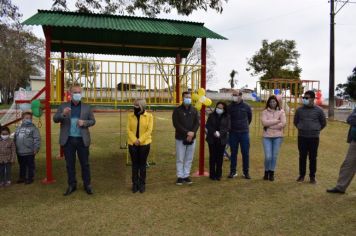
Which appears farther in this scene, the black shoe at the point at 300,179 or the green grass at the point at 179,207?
the black shoe at the point at 300,179

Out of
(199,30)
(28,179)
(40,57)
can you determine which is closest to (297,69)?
(40,57)

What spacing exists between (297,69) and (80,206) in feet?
128

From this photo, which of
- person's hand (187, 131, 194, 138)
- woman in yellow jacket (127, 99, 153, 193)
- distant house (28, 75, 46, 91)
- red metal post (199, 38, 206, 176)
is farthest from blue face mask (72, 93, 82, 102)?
distant house (28, 75, 46, 91)

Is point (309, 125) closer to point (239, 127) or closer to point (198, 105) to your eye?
point (239, 127)

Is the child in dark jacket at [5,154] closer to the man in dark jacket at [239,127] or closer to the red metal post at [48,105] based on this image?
the red metal post at [48,105]

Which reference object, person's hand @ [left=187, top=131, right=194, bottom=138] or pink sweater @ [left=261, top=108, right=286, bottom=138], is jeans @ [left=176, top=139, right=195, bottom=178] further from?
pink sweater @ [left=261, top=108, right=286, bottom=138]

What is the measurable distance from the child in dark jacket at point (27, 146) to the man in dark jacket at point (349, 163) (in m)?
5.64

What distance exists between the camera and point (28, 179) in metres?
6.74

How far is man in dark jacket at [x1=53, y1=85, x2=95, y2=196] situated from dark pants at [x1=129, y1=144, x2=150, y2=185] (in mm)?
806

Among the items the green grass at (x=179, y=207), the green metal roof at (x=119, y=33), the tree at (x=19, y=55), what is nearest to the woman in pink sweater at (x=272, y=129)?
the green grass at (x=179, y=207)

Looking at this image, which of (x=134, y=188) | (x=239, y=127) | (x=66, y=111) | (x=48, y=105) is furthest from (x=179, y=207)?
(x=48, y=105)

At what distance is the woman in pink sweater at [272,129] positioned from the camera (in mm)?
6777

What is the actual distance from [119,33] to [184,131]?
333 centimetres

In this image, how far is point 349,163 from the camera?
19.4ft
